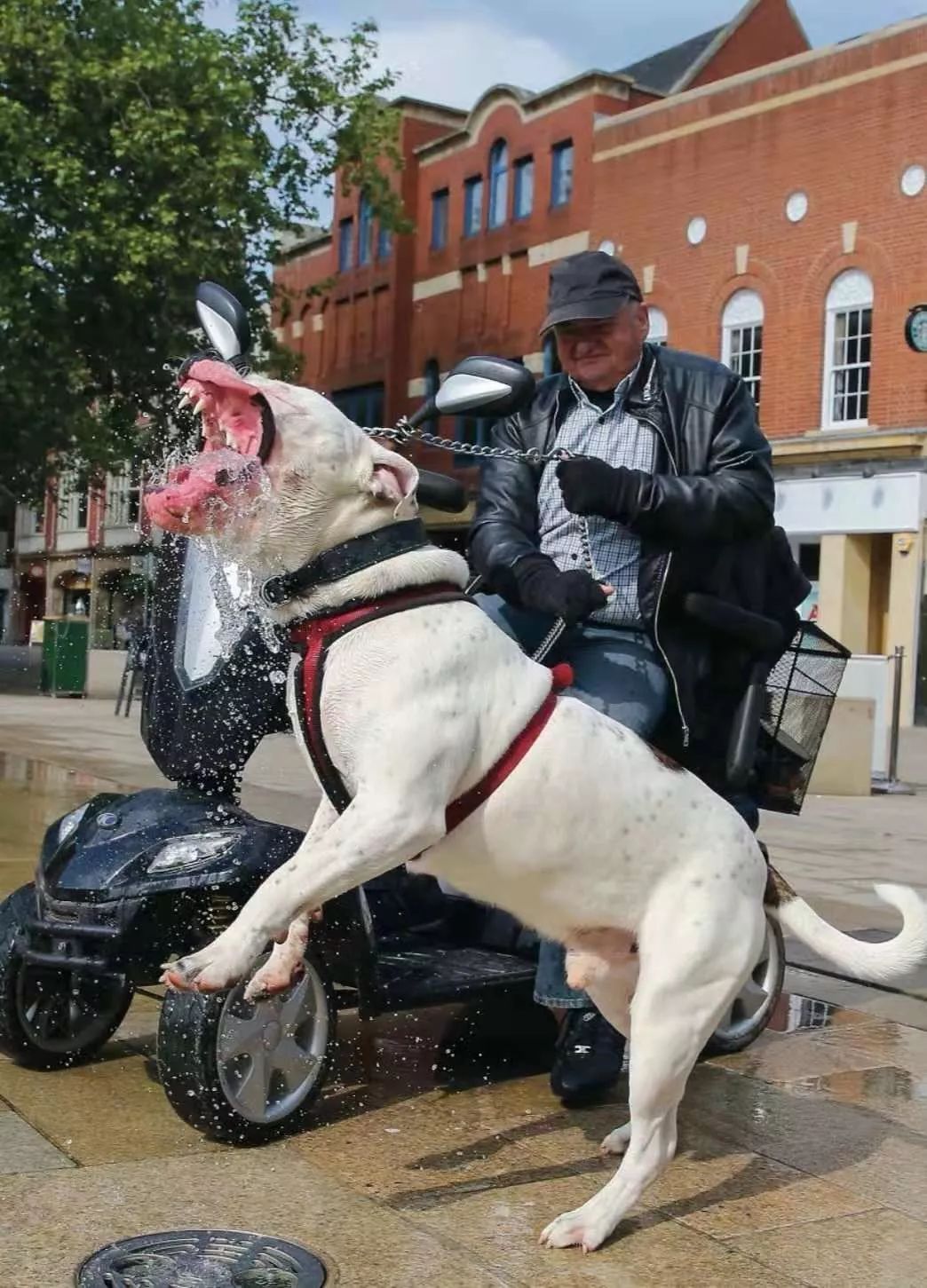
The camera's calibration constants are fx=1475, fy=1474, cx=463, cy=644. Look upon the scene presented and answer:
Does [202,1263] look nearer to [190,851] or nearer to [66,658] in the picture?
[190,851]

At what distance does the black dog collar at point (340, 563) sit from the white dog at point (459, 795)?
0.05 feet

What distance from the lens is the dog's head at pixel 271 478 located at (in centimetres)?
271

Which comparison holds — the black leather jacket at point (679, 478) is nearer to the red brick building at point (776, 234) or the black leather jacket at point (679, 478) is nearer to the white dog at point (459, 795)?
the white dog at point (459, 795)

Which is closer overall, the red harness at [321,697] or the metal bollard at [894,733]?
the red harness at [321,697]

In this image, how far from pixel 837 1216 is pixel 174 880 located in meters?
1.70

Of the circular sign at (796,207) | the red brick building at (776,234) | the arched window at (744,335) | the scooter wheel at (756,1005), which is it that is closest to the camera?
the scooter wheel at (756,1005)

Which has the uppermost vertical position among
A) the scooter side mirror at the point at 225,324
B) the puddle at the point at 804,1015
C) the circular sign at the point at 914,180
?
the circular sign at the point at 914,180

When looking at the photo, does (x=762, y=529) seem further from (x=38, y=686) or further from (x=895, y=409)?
(x=38, y=686)

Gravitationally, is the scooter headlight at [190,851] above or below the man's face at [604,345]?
below

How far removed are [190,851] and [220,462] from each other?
1285mm

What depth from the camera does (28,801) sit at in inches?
372

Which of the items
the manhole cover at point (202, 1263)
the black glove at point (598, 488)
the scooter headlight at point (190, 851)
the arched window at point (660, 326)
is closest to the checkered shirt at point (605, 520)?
the black glove at point (598, 488)

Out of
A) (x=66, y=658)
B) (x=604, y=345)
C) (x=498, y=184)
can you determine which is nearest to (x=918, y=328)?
(x=498, y=184)

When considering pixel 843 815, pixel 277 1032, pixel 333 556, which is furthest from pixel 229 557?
pixel 843 815
